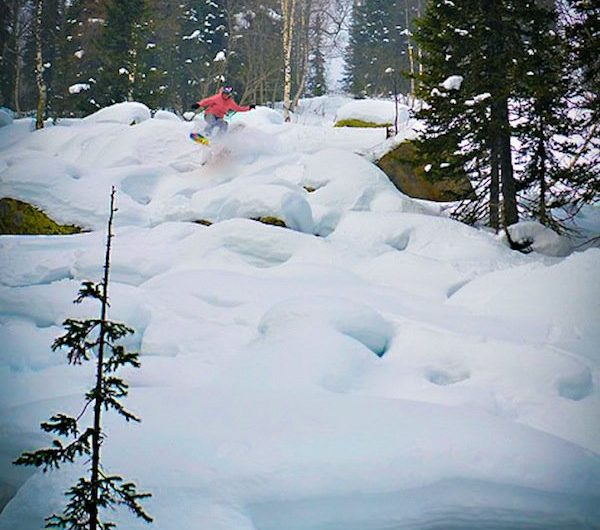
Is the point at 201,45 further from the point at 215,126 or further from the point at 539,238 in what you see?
the point at 539,238

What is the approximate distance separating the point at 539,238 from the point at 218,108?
8043 millimetres

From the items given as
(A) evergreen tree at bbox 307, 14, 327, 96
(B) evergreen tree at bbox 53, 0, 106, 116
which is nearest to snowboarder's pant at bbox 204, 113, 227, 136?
(B) evergreen tree at bbox 53, 0, 106, 116

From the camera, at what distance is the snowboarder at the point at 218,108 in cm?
1199

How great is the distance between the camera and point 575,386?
13.6 ft

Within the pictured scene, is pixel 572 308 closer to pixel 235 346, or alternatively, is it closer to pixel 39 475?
pixel 235 346

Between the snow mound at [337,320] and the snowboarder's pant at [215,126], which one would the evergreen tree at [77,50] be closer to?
the snowboarder's pant at [215,126]

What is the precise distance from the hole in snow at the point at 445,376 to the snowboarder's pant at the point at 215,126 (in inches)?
398

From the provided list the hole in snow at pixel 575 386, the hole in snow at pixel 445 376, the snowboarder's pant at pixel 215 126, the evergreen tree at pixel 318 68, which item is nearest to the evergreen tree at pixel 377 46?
the evergreen tree at pixel 318 68

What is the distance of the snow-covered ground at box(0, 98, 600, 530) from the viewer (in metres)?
2.81

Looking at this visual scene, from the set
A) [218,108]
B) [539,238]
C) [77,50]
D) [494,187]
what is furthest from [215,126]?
[77,50]

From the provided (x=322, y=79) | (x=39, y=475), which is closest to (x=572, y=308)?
(x=39, y=475)

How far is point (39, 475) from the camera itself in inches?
113

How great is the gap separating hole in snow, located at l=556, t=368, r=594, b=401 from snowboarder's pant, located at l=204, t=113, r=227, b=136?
1072cm

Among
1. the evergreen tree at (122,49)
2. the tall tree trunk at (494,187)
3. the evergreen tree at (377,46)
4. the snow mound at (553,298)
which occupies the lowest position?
the snow mound at (553,298)
